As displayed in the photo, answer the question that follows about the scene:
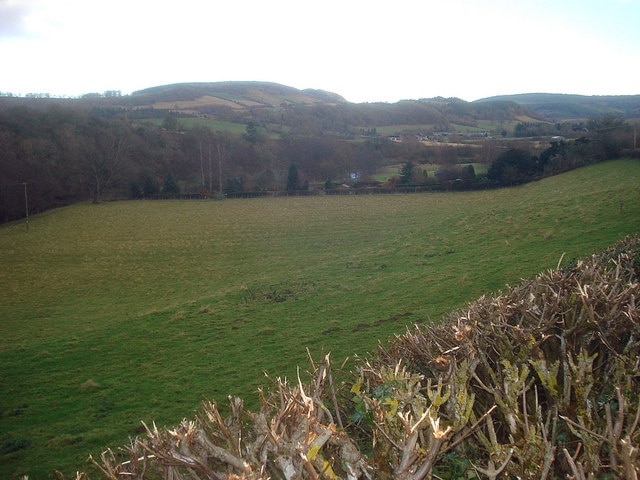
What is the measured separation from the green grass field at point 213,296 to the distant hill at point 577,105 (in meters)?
104

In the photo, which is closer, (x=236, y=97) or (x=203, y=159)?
(x=203, y=159)

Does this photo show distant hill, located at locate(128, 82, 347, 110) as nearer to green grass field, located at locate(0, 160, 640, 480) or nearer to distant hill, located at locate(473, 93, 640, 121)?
distant hill, located at locate(473, 93, 640, 121)

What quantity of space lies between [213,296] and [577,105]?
501 ft

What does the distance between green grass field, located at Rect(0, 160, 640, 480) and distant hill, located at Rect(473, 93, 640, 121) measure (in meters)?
104

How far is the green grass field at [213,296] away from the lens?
12273 millimetres

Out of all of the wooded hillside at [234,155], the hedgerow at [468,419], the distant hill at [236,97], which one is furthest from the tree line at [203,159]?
the distant hill at [236,97]

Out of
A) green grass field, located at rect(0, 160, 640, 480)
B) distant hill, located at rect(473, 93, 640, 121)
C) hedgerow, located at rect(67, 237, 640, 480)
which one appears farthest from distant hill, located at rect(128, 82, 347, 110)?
hedgerow, located at rect(67, 237, 640, 480)

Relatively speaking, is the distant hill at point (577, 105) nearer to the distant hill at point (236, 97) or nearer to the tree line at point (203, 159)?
the distant hill at point (236, 97)

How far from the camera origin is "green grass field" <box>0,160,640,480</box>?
40.3 ft

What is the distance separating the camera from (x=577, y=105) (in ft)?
476

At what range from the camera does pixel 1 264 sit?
104 ft

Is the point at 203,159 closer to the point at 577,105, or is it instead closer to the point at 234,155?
the point at 234,155

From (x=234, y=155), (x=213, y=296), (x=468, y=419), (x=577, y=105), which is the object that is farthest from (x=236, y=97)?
(x=468, y=419)

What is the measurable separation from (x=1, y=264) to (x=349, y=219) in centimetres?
2479
